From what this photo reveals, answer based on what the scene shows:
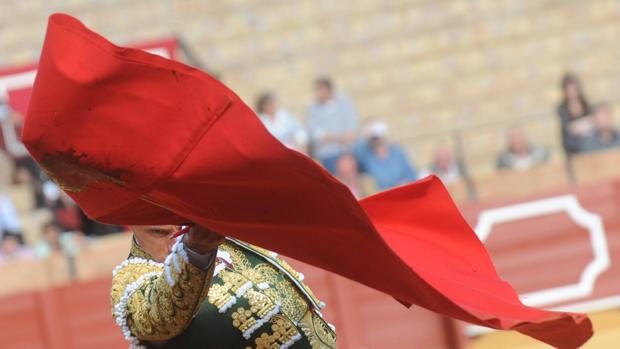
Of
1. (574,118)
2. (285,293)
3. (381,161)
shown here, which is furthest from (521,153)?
(285,293)

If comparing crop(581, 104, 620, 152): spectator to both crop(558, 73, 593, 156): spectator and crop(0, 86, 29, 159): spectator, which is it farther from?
crop(0, 86, 29, 159): spectator

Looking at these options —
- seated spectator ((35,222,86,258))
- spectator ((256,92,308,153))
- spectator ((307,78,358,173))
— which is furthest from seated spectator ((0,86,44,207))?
spectator ((307,78,358,173))

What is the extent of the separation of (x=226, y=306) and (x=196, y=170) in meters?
0.51

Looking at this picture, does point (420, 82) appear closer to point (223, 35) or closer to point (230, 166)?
point (223, 35)

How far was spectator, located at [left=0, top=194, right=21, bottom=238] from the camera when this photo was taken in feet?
25.5

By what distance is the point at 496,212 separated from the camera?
7.11 m

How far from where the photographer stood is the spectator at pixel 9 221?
25.5 ft

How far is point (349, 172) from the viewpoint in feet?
24.5

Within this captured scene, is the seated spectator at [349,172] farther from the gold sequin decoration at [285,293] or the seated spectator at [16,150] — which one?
the gold sequin decoration at [285,293]

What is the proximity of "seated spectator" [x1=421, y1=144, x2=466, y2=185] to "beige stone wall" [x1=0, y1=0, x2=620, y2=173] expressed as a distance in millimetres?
2295

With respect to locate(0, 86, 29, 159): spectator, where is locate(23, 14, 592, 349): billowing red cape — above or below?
above

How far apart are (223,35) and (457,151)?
10.2ft

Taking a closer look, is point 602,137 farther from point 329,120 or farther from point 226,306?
point 226,306

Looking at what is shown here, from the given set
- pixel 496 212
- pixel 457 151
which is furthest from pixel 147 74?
pixel 457 151
